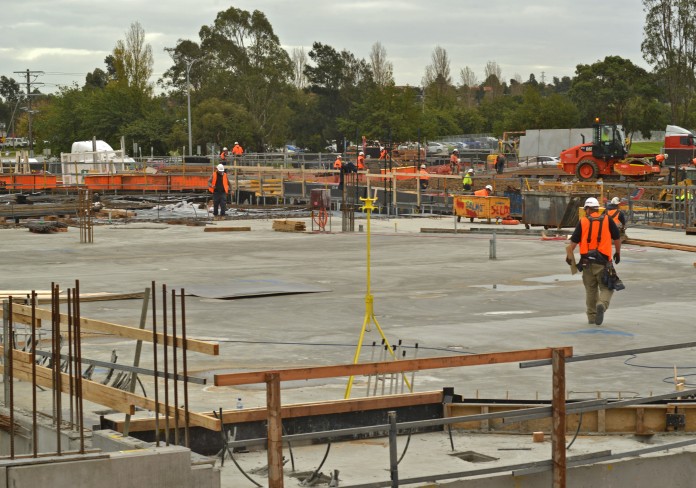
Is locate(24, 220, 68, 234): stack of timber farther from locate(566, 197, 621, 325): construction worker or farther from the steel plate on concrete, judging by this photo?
locate(566, 197, 621, 325): construction worker

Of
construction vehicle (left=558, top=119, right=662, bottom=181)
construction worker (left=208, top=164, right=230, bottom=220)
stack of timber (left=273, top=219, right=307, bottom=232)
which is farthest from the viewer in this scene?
construction vehicle (left=558, top=119, right=662, bottom=181)

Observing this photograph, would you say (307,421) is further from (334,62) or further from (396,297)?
(334,62)

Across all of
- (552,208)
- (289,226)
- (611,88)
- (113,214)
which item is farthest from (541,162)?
(289,226)

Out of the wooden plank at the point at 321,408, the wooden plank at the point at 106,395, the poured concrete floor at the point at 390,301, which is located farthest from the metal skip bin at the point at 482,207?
the wooden plank at the point at 106,395

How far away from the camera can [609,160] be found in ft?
177

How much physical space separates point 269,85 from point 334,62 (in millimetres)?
13486

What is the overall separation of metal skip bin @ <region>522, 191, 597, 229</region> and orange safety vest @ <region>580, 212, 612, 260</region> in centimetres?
1636

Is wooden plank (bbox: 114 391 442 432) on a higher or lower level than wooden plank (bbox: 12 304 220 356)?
lower

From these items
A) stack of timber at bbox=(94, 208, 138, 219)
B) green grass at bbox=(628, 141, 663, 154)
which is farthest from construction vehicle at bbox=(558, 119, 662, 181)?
green grass at bbox=(628, 141, 663, 154)

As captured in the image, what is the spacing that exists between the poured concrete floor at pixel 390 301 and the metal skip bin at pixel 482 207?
3197mm

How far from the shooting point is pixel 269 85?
354 ft

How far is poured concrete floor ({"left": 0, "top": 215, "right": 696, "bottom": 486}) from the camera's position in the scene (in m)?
14.0

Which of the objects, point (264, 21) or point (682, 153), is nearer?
point (682, 153)

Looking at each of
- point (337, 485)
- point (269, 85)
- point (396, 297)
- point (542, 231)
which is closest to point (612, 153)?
point (542, 231)
